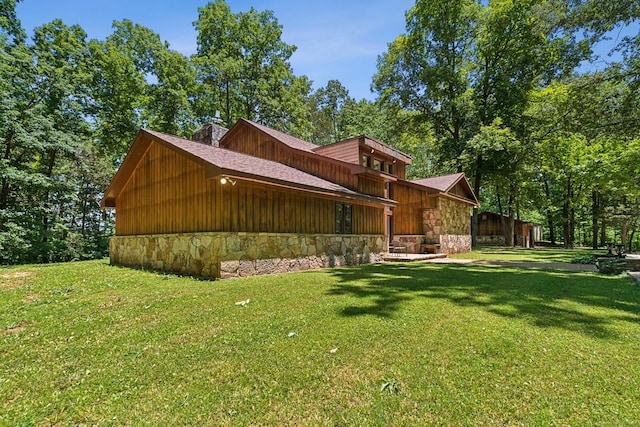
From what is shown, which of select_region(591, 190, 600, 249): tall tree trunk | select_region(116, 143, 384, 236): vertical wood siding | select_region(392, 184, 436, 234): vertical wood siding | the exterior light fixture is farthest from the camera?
select_region(591, 190, 600, 249): tall tree trunk

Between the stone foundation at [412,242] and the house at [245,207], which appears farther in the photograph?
the stone foundation at [412,242]

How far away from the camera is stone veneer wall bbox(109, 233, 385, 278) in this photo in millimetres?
8617

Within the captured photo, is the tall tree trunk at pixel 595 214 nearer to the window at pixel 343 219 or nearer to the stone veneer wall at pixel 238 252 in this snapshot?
the stone veneer wall at pixel 238 252

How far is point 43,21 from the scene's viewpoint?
63.1 feet

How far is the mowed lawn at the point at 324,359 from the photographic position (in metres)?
2.58

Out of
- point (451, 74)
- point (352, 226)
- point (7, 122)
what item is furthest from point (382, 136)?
point (7, 122)

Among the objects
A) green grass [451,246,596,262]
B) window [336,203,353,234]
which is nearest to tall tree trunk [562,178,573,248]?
green grass [451,246,596,262]

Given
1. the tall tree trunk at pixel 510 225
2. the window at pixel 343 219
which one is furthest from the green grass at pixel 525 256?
the tall tree trunk at pixel 510 225

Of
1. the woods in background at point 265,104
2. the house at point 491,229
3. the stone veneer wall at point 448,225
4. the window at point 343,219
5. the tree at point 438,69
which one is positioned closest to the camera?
the window at point 343,219

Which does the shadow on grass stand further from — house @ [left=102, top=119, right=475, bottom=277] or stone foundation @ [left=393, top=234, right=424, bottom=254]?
stone foundation @ [left=393, top=234, right=424, bottom=254]

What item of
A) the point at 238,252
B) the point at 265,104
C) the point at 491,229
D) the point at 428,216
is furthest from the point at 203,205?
the point at 491,229

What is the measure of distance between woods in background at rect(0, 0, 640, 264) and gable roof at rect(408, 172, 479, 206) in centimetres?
280

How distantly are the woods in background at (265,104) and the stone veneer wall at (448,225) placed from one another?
15.5ft

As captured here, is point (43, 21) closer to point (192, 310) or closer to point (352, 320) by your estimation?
point (192, 310)
